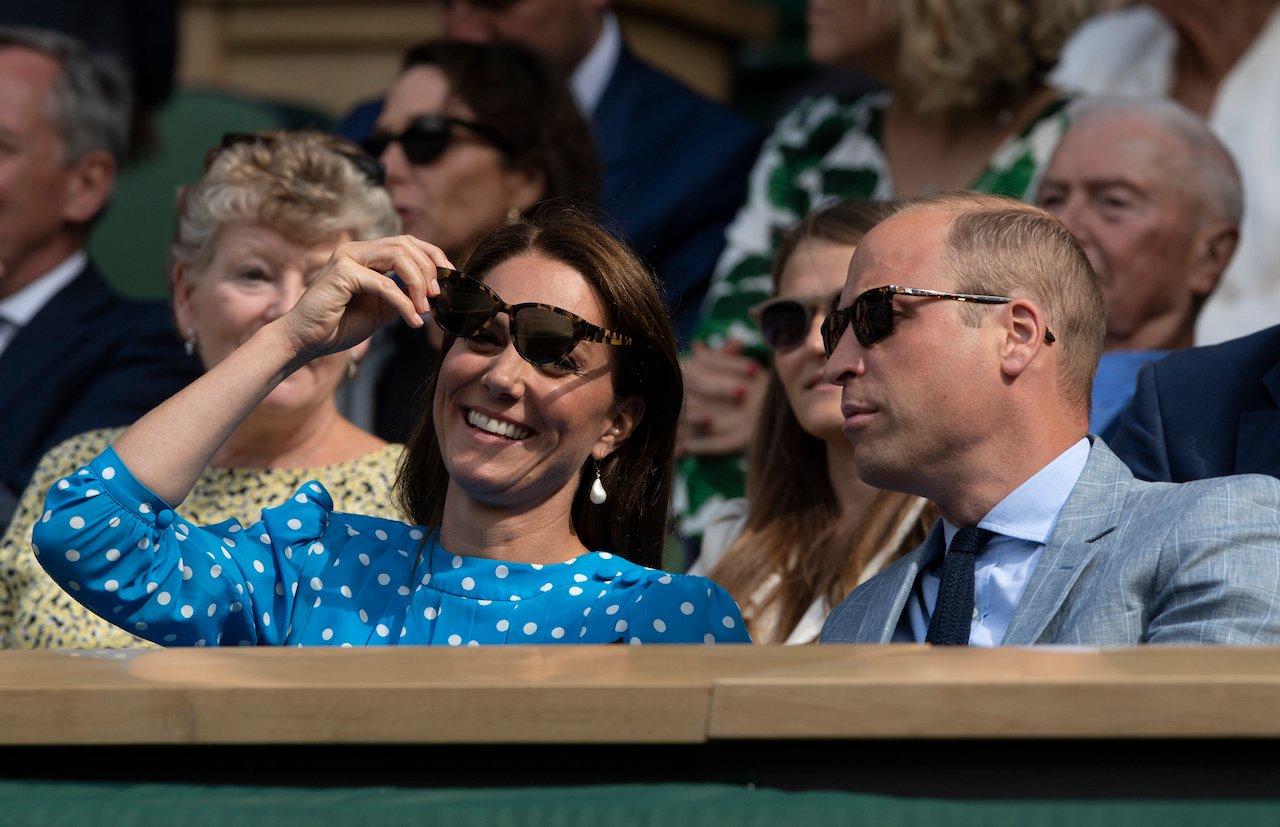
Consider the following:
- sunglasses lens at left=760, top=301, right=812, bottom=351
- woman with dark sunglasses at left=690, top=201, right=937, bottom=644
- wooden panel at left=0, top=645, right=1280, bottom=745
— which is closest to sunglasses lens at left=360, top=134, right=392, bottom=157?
woman with dark sunglasses at left=690, top=201, right=937, bottom=644

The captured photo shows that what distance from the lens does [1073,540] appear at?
2.26 meters

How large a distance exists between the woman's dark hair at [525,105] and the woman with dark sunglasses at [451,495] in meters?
1.42

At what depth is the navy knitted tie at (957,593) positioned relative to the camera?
229cm

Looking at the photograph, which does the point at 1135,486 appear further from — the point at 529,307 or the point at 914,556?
the point at 529,307

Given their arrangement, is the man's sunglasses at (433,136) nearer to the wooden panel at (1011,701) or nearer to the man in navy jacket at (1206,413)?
the man in navy jacket at (1206,413)

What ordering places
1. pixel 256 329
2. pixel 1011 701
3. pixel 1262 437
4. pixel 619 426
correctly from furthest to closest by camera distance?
pixel 256 329, pixel 1262 437, pixel 619 426, pixel 1011 701

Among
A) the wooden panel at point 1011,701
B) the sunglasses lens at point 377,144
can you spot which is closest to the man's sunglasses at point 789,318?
the sunglasses lens at point 377,144

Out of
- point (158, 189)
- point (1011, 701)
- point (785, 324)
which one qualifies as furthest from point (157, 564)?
point (158, 189)

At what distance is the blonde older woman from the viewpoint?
317cm

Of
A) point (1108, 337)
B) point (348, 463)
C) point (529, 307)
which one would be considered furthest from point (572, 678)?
point (1108, 337)

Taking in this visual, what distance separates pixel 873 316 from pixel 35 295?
8.92 ft

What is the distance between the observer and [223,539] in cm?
247

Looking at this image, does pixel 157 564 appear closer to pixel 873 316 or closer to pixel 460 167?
pixel 873 316

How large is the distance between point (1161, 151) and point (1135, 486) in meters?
1.64
